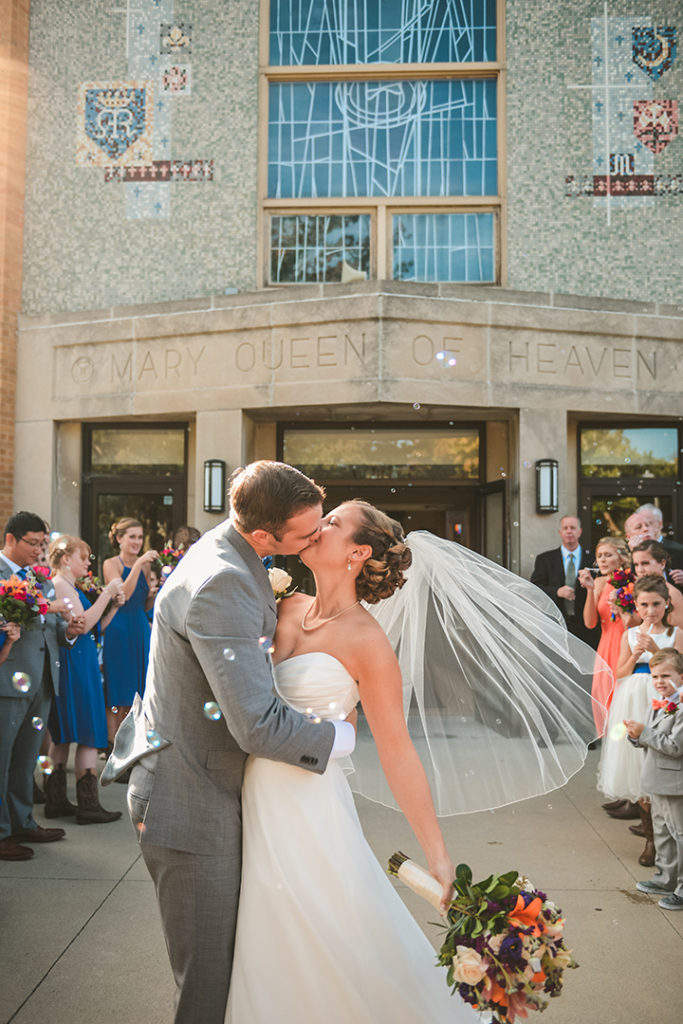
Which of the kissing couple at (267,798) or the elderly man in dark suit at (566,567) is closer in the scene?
the kissing couple at (267,798)

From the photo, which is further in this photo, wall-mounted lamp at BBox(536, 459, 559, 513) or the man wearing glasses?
wall-mounted lamp at BBox(536, 459, 559, 513)

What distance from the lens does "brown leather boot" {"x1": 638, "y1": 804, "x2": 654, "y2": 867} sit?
4953 mm

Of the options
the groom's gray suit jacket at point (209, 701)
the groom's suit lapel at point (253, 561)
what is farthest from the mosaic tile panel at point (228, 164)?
the groom's gray suit jacket at point (209, 701)

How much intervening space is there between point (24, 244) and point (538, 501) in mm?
6748

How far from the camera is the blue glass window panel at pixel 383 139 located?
33.9 ft

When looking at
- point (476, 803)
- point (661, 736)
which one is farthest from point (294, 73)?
point (476, 803)

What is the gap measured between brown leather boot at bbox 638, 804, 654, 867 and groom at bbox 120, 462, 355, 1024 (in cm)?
324

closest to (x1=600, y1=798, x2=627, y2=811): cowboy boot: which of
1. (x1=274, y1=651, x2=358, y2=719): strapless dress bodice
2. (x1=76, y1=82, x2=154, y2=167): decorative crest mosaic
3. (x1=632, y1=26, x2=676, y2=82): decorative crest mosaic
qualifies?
(x1=274, y1=651, x2=358, y2=719): strapless dress bodice

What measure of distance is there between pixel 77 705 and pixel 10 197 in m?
7.03

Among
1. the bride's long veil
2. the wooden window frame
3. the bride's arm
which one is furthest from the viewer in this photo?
the wooden window frame

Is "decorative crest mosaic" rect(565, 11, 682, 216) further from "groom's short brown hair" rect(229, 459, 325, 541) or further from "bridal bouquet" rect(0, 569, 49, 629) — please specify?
"groom's short brown hair" rect(229, 459, 325, 541)

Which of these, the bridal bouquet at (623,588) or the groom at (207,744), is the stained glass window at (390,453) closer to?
the bridal bouquet at (623,588)

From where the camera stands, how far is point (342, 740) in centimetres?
246

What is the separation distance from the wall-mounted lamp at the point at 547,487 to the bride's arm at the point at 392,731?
7.03 meters
